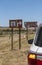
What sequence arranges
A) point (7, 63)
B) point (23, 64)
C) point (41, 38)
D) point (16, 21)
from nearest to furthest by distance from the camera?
point (41, 38) → point (23, 64) → point (7, 63) → point (16, 21)

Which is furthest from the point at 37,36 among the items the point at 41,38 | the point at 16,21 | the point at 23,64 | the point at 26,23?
the point at 26,23

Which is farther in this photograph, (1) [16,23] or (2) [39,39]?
(1) [16,23]

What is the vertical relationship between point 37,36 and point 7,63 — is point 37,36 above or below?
above

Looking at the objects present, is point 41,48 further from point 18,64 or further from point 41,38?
point 18,64

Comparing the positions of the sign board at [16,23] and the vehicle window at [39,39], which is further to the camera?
the sign board at [16,23]

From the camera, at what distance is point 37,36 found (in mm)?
5355

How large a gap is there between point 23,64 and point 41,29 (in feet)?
21.1

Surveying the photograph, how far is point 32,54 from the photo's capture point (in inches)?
189

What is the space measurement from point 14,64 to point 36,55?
7330 millimetres

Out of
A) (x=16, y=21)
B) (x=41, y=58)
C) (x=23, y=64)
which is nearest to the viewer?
(x=41, y=58)

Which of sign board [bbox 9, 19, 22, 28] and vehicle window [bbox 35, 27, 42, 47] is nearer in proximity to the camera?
vehicle window [bbox 35, 27, 42, 47]

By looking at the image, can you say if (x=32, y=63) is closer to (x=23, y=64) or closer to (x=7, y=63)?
(x=23, y=64)

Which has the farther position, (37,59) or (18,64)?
(18,64)

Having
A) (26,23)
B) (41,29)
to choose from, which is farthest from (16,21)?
(41,29)
